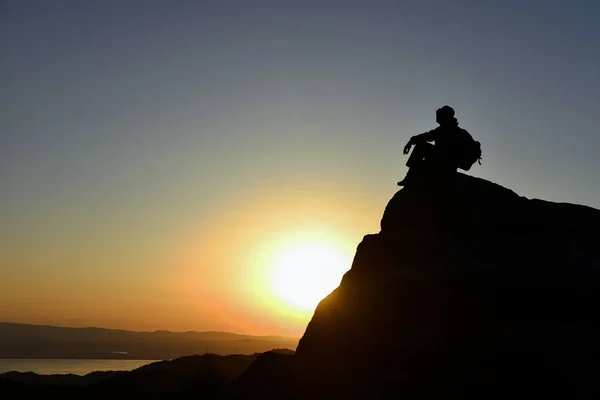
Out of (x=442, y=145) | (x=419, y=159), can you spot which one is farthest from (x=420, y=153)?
(x=442, y=145)

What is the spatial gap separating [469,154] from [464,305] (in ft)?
21.9

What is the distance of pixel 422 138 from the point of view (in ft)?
61.1

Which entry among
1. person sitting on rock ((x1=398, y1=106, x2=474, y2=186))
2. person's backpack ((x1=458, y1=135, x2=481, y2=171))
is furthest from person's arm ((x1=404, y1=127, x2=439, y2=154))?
person's backpack ((x1=458, y1=135, x2=481, y2=171))

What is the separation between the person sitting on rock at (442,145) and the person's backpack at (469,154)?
0.04m

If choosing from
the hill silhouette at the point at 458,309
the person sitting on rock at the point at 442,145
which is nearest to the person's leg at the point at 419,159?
the person sitting on rock at the point at 442,145

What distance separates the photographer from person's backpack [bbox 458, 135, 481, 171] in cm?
1847

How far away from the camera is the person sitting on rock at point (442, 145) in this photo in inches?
725

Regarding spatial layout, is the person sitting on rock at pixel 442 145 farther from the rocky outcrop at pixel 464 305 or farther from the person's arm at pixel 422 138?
the rocky outcrop at pixel 464 305

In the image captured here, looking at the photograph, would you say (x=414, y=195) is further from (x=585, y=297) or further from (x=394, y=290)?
(x=585, y=297)

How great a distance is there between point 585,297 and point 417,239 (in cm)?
457

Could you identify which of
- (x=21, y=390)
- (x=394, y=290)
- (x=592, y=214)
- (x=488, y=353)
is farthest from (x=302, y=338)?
(x=21, y=390)

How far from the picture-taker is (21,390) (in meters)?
28.1

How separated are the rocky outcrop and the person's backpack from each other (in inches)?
49.5

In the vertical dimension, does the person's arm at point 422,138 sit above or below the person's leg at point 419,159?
above
